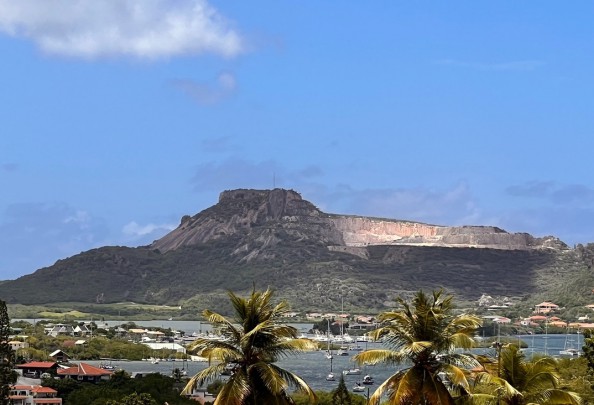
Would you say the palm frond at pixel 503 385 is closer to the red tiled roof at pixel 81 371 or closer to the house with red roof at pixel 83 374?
the house with red roof at pixel 83 374

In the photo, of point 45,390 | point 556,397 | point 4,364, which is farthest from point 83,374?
point 556,397

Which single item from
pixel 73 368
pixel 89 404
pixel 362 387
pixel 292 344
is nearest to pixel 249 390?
pixel 292 344

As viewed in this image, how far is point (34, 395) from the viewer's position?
117 meters

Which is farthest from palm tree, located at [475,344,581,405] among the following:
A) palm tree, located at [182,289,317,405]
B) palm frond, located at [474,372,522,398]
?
palm tree, located at [182,289,317,405]

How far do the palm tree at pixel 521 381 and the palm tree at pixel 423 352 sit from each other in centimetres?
80

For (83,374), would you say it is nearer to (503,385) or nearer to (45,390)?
(45,390)

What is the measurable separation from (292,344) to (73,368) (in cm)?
12424

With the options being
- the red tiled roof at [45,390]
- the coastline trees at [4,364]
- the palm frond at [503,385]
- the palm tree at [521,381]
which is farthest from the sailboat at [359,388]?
the palm frond at [503,385]

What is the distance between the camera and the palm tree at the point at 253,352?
31.0 m

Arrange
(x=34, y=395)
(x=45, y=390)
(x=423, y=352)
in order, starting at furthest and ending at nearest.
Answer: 1. (x=45, y=390)
2. (x=34, y=395)
3. (x=423, y=352)

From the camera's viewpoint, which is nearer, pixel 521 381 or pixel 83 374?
pixel 521 381

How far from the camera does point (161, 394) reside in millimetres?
110750

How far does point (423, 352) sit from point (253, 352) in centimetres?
398

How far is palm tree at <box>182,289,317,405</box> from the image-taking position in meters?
31.0
